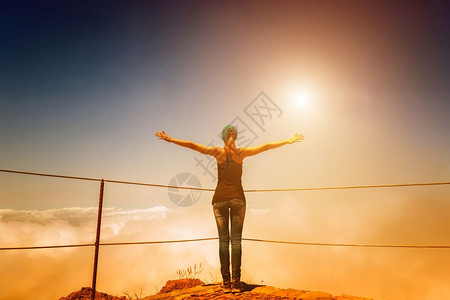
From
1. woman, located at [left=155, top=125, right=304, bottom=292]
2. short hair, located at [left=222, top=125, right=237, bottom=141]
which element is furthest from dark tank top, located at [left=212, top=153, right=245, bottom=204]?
short hair, located at [left=222, top=125, right=237, bottom=141]

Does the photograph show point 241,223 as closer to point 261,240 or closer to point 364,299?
point 261,240

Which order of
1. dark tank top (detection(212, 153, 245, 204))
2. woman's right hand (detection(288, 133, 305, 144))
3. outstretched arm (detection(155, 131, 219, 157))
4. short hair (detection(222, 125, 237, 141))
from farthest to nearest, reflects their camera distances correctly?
woman's right hand (detection(288, 133, 305, 144)), short hair (detection(222, 125, 237, 141)), dark tank top (detection(212, 153, 245, 204)), outstretched arm (detection(155, 131, 219, 157))

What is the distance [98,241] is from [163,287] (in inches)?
104

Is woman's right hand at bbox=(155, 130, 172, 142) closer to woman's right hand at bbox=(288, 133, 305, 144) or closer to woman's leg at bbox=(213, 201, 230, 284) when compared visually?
woman's leg at bbox=(213, 201, 230, 284)

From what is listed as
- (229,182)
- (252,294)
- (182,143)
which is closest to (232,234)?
(229,182)

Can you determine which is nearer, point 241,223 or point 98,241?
point 98,241

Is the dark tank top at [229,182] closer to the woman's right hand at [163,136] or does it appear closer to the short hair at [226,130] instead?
the short hair at [226,130]

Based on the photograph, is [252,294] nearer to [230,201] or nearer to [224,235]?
[224,235]

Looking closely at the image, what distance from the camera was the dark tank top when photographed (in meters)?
3.81

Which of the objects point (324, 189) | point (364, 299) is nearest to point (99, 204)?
point (324, 189)

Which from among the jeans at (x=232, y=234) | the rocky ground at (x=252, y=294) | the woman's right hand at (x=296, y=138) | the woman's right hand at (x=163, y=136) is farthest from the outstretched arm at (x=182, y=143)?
the rocky ground at (x=252, y=294)

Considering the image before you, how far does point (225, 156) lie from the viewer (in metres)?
3.90

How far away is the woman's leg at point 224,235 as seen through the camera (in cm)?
380

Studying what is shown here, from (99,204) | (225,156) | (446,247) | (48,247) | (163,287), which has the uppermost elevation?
(225,156)
